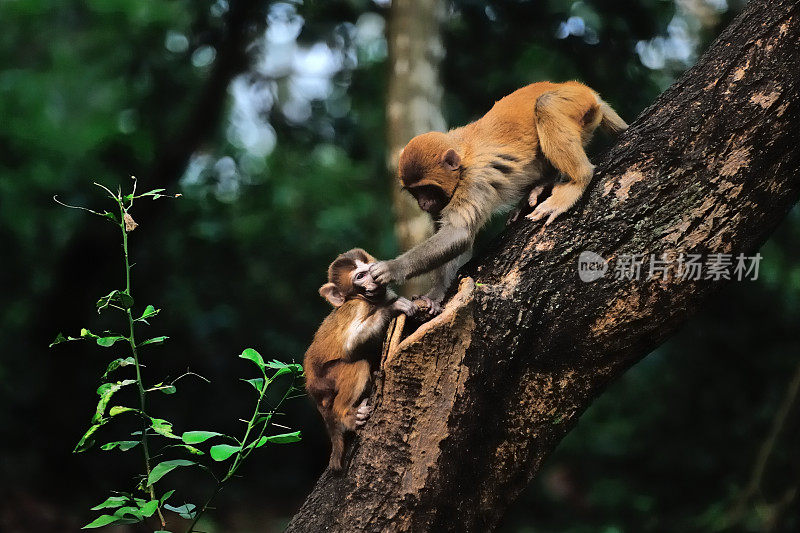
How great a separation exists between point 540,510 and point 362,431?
230 inches

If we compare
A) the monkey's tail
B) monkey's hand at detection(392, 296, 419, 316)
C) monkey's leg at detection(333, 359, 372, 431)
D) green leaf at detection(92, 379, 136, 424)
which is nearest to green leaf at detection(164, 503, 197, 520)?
green leaf at detection(92, 379, 136, 424)

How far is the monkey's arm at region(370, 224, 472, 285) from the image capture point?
3.79 metres

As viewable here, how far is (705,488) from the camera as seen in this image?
26.3 ft

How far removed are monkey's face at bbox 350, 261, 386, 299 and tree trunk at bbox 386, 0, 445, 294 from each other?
→ 77.0 inches

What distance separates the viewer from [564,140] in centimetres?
381

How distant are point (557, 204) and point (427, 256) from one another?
2.57 feet

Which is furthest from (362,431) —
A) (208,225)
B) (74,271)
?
(208,225)

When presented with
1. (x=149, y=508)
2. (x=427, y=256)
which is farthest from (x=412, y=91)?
(x=149, y=508)

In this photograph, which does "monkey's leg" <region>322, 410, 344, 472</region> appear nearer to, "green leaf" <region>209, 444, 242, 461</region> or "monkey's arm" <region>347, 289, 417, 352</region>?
"monkey's arm" <region>347, 289, 417, 352</region>

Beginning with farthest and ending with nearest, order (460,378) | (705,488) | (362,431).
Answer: (705,488)
(362,431)
(460,378)

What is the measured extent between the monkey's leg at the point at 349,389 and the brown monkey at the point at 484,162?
452 mm

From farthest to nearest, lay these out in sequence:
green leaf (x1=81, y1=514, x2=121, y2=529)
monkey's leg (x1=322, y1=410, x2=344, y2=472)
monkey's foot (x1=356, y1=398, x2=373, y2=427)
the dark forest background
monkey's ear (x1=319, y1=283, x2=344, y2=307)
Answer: the dark forest background
monkey's ear (x1=319, y1=283, x2=344, y2=307)
monkey's leg (x1=322, y1=410, x2=344, y2=472)
monkey's foot (x1=356, y1=398, x2=373, y2=427)
green leaf (x1=81, y1=514, x2=121, y2=529)

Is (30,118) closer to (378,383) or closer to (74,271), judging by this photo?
(74,271)

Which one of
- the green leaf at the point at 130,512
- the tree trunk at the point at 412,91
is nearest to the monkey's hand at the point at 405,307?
the green leaf at the point at 130,512
